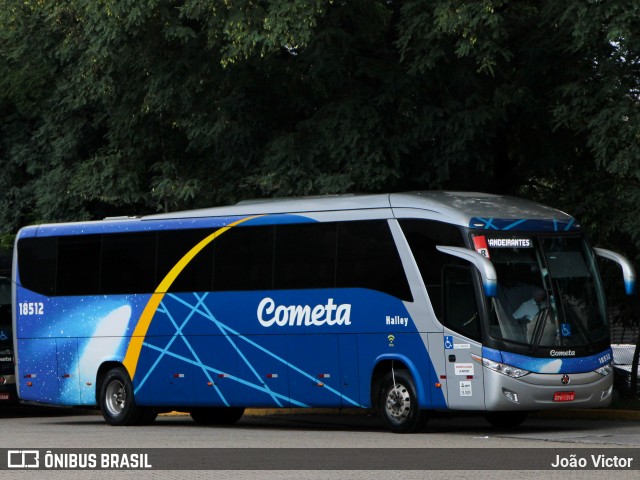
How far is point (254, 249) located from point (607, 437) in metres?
6.49

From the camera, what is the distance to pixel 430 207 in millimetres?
20234

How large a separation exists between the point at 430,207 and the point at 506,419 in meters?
3.66

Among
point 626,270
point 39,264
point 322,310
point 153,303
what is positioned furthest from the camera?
point 39,264

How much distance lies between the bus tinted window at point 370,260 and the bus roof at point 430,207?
33 centimetres

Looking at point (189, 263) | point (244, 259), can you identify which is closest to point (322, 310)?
point (244, 259)

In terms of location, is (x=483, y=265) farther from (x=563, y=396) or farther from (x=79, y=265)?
(x=79, y=265)

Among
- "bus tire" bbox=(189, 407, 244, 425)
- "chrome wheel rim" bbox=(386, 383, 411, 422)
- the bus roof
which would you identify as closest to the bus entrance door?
"chrome wheel rim" bbox=(386, 383, 411, 422)

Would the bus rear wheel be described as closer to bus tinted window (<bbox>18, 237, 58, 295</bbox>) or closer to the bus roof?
bus tinted window (<bbox>18, 237, 58, 295</bbox>)

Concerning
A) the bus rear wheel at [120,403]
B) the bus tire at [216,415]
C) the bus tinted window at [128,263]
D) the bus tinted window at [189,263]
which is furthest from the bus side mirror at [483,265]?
the bus rear wheel at [120,403]

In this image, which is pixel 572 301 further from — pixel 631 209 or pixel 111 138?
pixel 111 138

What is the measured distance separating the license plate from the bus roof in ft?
8.20

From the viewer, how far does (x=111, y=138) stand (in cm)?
2869

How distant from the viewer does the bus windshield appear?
64.0 feet

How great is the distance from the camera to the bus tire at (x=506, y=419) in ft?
70.2
